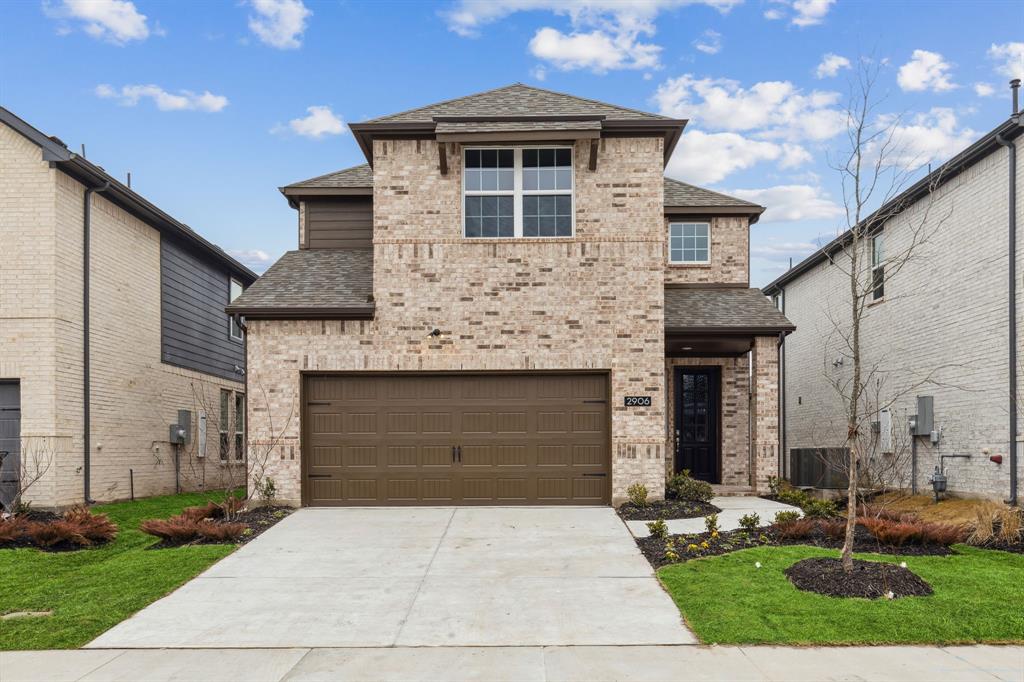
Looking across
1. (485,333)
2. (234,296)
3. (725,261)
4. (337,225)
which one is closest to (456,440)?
(485,333)

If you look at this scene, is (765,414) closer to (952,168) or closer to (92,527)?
(952,168)

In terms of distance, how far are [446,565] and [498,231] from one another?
6.26m

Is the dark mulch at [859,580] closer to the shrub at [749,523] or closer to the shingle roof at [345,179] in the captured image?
the shrub at [749,523]

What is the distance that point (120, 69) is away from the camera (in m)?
18.5

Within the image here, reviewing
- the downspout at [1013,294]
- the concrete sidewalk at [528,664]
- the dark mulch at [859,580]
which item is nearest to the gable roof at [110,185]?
the concrete sidewalk at [528,664]

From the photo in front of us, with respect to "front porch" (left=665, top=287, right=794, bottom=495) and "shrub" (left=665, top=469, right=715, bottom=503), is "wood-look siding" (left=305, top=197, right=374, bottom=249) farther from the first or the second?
"shrub" (left=665, top=469, right=715, bottom=503)

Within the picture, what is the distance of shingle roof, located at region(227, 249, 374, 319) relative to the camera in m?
13.2

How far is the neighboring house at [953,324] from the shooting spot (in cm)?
1312

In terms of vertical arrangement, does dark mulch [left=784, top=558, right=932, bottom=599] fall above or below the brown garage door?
below

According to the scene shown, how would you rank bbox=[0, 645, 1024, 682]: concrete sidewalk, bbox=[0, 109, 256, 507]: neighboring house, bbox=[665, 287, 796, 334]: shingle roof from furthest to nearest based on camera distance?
bbox=[665, 287, 796, 334]: shingle roof
bbox=[0, 109, 256, 507]: neighboring house
bbox=[0, 645, 1024, 682]: concrete sidewalk

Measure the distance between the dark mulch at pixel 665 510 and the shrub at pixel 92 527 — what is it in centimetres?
756

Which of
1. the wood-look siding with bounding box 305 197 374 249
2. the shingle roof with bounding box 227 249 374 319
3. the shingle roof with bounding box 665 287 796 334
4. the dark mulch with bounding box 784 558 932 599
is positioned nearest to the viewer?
the dark mulch with bounding box 784 558 932 599

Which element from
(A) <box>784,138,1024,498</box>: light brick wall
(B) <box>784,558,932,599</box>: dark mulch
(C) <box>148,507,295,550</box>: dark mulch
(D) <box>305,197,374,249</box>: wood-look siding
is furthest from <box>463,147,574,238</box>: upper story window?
(B) <box>784,558,932,599</box>: dark mulch

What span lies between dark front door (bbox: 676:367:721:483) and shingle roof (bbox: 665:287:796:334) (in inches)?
63.1
